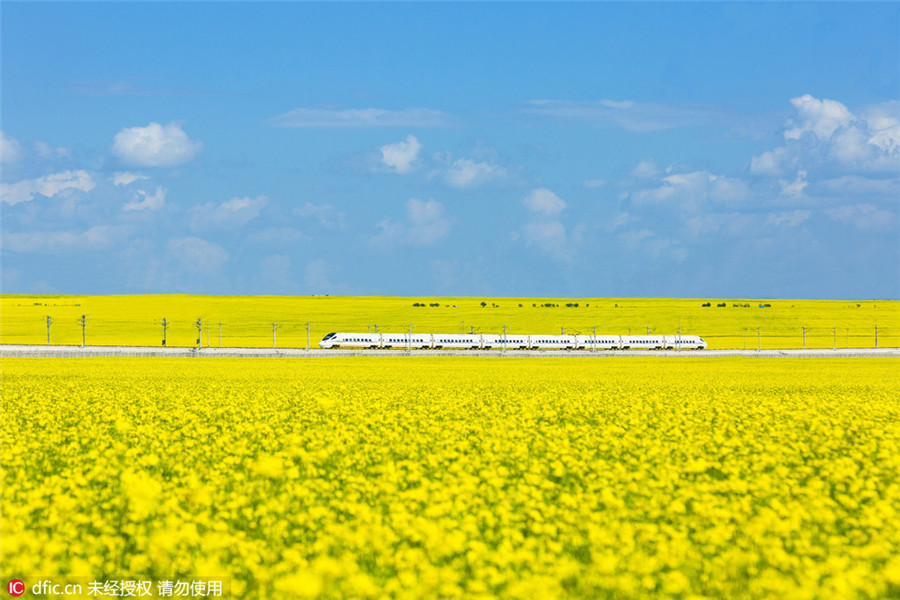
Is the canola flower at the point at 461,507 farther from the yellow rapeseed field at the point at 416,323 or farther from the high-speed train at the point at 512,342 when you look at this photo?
the yellow rapeseed field at the point at 416,323

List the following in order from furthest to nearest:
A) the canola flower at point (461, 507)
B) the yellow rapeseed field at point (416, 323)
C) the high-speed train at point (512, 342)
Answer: the yellow rapeseed field at point (416, 323)
the high-speed train at point (512, 342)
the canola flower at point (461, 507)

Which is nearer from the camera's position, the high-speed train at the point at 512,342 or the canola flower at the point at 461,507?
the canola flower at the point at 461,507

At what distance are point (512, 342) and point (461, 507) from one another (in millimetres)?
115593

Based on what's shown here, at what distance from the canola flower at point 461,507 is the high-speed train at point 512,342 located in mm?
98322

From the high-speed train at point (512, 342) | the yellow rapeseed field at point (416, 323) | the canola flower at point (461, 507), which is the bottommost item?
the canola flower at point (461, 507)

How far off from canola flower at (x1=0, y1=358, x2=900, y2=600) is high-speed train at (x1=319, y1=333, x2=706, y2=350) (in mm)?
98322

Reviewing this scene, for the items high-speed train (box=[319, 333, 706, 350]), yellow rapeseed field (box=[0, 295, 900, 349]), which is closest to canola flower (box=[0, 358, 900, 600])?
high-speed train (box=[319, 333, 706, 350])

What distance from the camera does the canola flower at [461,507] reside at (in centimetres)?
941

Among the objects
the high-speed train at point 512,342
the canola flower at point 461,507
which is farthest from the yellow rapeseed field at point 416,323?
the canola flower at point 461,507

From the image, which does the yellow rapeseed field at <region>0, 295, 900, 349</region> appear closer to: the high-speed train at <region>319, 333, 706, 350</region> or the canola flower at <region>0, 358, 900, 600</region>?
the high-speed train at <region>319, 333, 706, 350</region>

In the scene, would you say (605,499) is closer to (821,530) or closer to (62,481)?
(821,530)

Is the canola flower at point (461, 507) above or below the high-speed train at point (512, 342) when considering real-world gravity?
below

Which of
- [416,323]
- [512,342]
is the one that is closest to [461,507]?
[512,342]

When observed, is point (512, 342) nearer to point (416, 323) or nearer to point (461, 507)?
point (416, 323)
